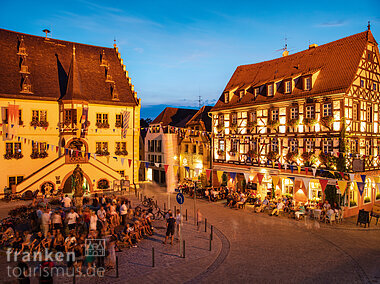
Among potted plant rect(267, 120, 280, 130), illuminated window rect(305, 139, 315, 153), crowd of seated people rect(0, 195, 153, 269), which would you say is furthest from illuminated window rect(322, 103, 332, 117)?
crowd of seated people rect(0, 195, 153, 269)

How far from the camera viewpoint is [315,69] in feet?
79.9

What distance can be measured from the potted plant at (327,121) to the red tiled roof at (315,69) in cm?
186

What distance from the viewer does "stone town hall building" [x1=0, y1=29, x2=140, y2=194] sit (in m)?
27.4

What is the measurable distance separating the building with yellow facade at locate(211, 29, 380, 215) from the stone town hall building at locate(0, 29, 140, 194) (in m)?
12.2

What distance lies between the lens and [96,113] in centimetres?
3141

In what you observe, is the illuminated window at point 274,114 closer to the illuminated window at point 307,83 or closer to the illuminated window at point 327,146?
the illuminated window at point 307,83

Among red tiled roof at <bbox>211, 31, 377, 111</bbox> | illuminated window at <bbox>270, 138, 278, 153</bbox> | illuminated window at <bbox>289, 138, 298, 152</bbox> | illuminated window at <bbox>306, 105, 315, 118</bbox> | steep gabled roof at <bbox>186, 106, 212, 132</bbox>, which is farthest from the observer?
steep gabled roof at <bbox>186, 106, 212, 132</bbox>

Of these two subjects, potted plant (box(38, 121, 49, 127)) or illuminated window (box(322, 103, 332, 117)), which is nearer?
illuminated window (box(322, 103, 332, 117))

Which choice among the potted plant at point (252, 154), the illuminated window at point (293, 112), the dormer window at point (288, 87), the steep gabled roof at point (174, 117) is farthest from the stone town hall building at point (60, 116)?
the dormer window at point (288, 87)

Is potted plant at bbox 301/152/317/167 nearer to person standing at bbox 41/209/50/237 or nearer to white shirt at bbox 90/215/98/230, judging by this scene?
white shirt at bbox 90/215/98/230

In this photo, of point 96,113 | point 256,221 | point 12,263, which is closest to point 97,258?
point 12,263

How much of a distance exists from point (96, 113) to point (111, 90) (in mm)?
3467

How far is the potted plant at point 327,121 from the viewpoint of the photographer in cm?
2108

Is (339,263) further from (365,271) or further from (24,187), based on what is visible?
(24,187)
